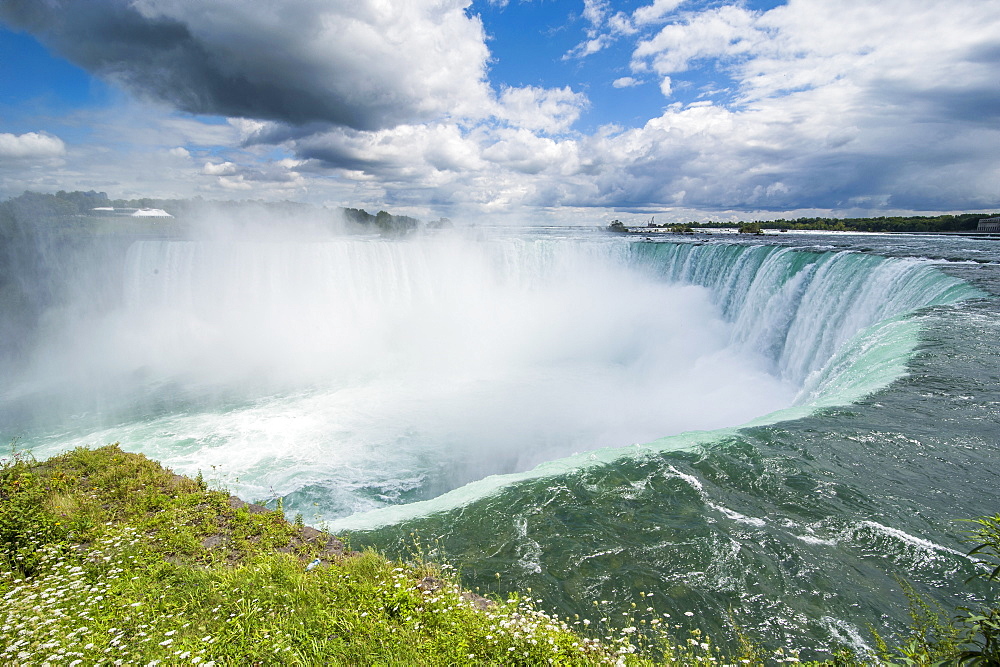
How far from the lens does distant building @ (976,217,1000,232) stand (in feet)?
119

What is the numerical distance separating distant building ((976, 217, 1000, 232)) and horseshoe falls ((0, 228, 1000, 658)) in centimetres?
2230

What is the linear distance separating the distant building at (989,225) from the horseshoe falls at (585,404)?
22302mm

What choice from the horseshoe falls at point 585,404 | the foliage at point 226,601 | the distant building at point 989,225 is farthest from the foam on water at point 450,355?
the distant building at point 989,225

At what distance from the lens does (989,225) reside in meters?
37.4

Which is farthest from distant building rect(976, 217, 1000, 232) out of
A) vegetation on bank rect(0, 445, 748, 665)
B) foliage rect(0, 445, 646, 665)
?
foliage rect(0, 445, 646, 665)

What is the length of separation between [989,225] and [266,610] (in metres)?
55.0

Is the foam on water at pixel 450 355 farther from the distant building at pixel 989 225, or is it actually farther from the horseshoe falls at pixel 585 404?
the distant building at pixel 989 225

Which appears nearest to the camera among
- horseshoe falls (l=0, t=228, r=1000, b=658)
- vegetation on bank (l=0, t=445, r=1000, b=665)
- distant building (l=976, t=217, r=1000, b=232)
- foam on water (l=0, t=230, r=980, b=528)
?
vegetation on bank (l=0, t=445, r=1000, b=665)

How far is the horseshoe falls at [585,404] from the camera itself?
470 centimetres

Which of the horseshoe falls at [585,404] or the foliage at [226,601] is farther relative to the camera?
the horseshoe falls at [585,404]

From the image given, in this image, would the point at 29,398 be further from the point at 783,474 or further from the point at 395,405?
the point at 783,474

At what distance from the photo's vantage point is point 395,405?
48.2ft

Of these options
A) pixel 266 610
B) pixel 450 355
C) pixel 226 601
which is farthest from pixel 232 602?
pixel 450 355

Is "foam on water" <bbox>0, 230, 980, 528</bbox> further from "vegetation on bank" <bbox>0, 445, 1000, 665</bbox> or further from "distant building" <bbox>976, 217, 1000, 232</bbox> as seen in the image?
"distant building" <bbox>976, 217, 1000, 232</bbox>
